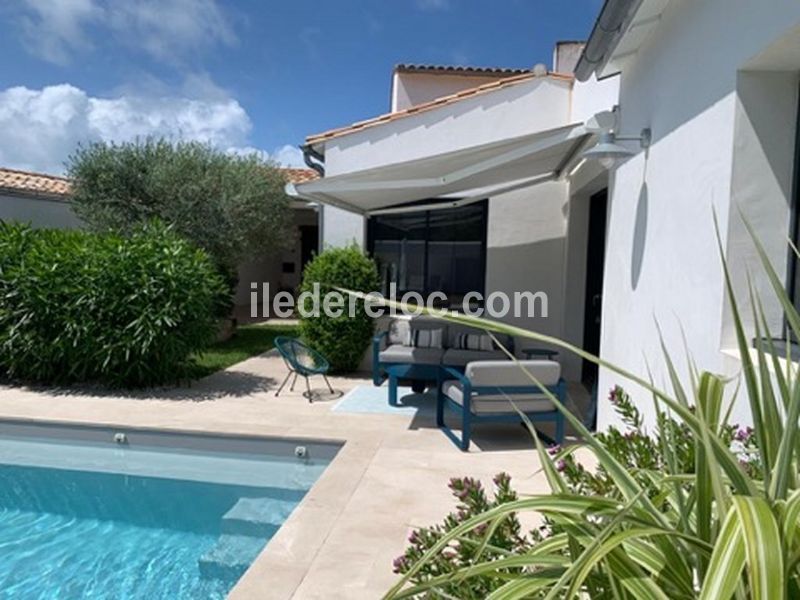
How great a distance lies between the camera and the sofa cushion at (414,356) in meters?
A: 14.1

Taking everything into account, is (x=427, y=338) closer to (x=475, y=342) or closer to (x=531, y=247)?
(x=475, y=342)

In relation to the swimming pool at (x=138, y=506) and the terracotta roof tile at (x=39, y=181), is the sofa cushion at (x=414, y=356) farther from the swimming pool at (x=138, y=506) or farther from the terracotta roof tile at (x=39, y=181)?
the terracotta roof tile at (x=39, y=181)

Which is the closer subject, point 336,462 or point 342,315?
point 336,462

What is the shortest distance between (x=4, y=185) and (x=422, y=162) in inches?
899

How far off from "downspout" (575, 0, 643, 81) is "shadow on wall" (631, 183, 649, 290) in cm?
220

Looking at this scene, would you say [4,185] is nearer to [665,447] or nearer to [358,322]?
[358,322]

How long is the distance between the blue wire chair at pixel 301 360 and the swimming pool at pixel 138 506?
10.6ft

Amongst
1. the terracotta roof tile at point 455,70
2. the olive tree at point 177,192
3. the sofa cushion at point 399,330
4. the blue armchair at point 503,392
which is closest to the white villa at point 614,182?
the blue armchair at point 503,392

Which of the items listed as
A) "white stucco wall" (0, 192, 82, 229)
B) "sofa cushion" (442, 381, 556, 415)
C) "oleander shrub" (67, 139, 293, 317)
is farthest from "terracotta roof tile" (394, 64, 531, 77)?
"sofa cushion" (442, 381, 556, 415)

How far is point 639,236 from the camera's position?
29.3ft

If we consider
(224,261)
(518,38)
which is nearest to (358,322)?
(224,261)

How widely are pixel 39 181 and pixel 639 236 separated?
30.2m

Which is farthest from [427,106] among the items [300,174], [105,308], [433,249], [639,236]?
[300,174]

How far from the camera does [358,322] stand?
17.3m
